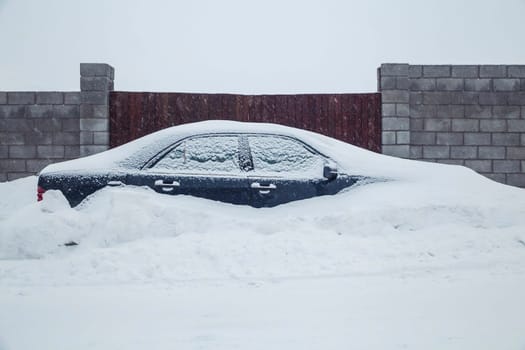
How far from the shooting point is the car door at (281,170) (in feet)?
20.0

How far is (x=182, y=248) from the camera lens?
17.4 ft

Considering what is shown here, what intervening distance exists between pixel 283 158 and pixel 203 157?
988mm

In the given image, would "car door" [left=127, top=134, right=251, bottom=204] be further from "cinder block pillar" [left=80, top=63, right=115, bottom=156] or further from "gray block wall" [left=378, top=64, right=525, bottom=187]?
"gray block wall" [left=378, top=64, right=525, bottom=187]

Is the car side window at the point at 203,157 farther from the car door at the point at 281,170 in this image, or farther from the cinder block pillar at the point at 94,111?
the cinder block pillar at the point at 94,111

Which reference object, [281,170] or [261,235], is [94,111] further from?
[261,235]

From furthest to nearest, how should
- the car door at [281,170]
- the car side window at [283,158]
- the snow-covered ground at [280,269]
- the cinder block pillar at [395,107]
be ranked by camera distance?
the cinder block pillar at [395,107] → the car side window at [283,158] → the car door at [281,170] → the snow-covered ground at [280,269]

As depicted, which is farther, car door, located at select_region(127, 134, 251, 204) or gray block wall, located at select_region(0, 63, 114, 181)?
gray block wall, located at select_region(0, 63, 114, 181)

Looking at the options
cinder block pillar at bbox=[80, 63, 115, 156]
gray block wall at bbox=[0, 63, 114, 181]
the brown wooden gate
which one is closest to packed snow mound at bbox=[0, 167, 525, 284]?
the brown wooden gate

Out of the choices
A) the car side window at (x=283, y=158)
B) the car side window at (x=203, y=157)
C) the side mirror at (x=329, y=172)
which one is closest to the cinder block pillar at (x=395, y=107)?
the car side window at (x=283, y=158)

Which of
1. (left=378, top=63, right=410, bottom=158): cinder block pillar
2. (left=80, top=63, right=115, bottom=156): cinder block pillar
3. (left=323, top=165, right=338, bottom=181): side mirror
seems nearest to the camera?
(left=323, top=165, right=338, bottom=181): side mirror

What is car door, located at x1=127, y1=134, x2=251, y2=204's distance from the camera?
19.8ft

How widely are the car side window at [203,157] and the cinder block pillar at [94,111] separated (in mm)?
4695

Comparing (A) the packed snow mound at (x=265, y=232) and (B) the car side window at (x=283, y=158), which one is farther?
(B) the car side window at (x=283, y=158)

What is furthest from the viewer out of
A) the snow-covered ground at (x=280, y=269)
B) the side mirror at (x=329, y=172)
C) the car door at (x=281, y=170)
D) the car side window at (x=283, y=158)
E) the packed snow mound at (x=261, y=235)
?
the car side window at (x=283, y=158)
